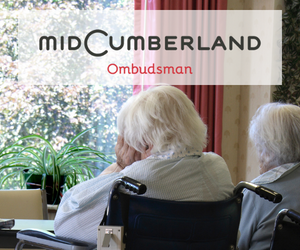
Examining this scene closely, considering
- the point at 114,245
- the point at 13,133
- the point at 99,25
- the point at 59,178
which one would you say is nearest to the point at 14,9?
the point at 99,25

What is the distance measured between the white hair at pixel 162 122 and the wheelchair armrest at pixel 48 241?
329mm

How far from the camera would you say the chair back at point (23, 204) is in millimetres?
1760

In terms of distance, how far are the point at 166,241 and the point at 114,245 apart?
0.14 meters

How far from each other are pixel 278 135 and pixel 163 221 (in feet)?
2.07

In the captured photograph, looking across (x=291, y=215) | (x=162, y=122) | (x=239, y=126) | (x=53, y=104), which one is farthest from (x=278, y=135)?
(x=53, y=104)

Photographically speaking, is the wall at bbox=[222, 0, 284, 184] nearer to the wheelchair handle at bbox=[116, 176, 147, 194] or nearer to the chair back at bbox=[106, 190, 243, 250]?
the chair back at bbox=[106, 190, 243, 250]

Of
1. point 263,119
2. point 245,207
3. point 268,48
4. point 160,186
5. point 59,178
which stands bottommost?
point 59,178

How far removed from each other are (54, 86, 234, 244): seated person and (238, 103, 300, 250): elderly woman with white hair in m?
0.21

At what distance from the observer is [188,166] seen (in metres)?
1.04

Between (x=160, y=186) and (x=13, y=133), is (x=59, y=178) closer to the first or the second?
(x=13, y=133)

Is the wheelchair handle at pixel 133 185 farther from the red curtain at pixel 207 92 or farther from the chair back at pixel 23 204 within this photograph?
the red curtain at pixel 207 92

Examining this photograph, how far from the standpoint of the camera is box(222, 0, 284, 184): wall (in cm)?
293

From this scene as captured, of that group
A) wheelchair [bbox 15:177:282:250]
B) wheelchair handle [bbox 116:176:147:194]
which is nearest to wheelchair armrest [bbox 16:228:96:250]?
wheelchair [bbox 15:177:282:250]

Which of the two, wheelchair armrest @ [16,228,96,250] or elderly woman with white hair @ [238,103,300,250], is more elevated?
elderly woman with white hair @ [238,103,300,250]
